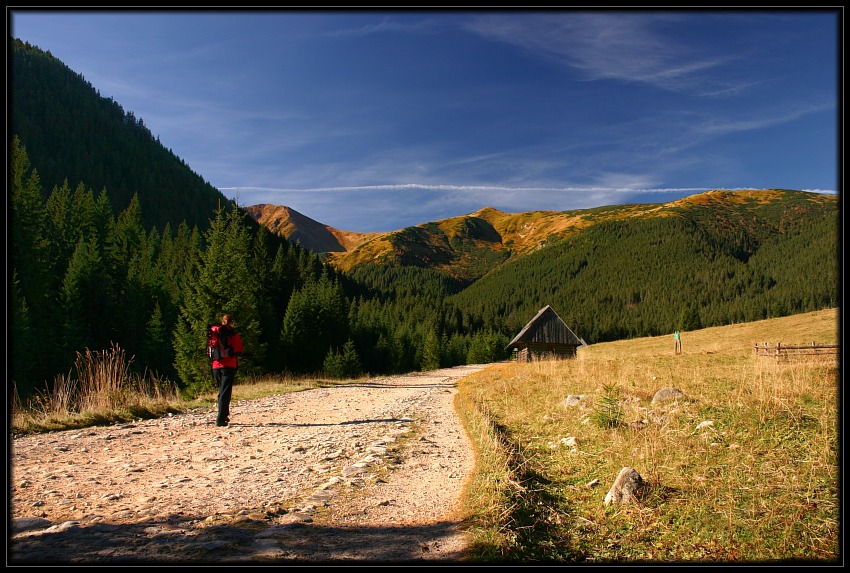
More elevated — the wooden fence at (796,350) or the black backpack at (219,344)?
the black backpack at (219,344)

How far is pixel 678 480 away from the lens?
5375mm

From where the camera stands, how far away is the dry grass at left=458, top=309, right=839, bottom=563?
13.1ft

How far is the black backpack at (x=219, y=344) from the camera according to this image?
988 centimetres

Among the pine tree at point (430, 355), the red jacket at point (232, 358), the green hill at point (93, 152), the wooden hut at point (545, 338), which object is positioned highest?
the green hill at point (93, 152)

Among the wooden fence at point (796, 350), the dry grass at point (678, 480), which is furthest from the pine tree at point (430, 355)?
the dry grass at point (678, 480)

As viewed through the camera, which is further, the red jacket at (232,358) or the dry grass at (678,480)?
the red jacket at (232,358)

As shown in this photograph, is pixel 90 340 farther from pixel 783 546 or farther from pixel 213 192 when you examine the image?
pixel 213 192

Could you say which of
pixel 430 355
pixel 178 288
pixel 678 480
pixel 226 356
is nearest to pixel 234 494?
pixel 678 480

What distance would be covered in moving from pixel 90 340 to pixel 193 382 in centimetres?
2967

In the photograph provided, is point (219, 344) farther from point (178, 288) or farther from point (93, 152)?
point (93, 152)

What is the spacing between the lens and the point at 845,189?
3.73 metres

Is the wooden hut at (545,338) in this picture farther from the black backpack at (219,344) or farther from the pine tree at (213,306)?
the black backpack at (219,344)

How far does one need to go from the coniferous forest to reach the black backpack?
3.82m

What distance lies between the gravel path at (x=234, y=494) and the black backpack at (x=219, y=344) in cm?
148
